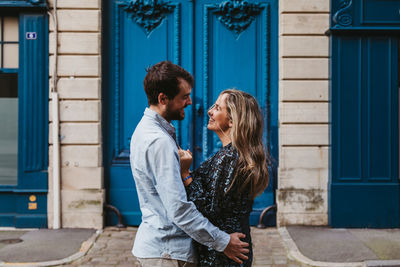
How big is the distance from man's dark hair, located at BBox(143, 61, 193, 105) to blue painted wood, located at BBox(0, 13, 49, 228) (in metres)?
5.19

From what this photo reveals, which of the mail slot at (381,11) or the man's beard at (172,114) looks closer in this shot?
the man's beard at (172,114)

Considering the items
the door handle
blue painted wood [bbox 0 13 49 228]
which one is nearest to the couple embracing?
the door handle

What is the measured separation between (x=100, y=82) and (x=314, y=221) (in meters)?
3.84

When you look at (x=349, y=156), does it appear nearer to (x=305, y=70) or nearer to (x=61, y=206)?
(x=305, y=70)

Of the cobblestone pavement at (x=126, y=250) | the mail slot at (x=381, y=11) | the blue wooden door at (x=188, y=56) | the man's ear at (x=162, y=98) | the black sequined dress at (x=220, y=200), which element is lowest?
the cobblestone pavement at (x=126, y=250)

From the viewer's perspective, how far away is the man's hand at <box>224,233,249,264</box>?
2273mm

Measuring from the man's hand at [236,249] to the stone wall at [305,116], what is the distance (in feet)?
15.6

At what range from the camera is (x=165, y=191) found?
212 cm

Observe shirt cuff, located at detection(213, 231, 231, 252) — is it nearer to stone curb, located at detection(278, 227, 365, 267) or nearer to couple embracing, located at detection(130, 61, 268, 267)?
couple embracing, located at detection(130, 61, 268, 267)

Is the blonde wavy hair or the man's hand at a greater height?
the blonde wavy hair

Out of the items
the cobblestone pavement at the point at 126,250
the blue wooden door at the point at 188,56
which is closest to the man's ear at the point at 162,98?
the cobblestone pavement at the point at 126,250

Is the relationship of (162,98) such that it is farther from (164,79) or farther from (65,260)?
(65,260)

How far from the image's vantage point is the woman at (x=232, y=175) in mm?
2322

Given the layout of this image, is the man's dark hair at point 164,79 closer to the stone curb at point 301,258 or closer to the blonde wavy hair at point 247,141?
the blonde wavy hair at point 247,141
